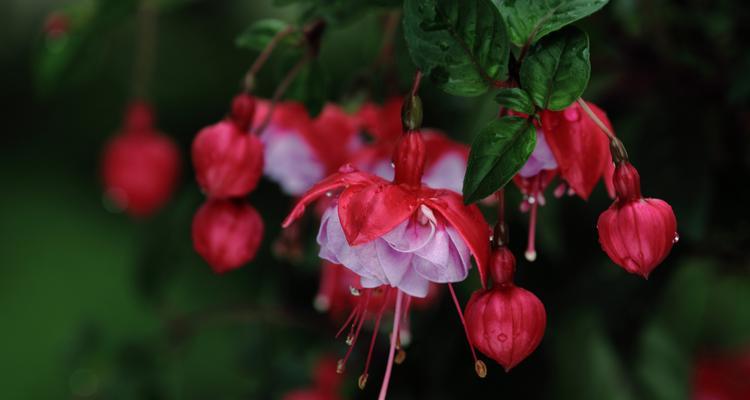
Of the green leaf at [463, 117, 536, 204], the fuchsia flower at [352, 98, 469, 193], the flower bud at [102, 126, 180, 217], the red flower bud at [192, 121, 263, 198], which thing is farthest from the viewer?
the flower bud at [102, 126, 180, 217]

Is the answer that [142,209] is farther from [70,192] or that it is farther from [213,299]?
[70,192]

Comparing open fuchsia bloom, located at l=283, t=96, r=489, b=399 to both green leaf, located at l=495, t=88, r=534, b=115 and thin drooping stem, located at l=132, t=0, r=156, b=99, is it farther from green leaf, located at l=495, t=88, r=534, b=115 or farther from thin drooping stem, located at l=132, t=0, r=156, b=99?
thin drooping stem, located at l=132, t=0, r=156, b=99

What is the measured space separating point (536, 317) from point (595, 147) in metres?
0.09

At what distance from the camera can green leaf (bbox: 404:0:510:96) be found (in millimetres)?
404

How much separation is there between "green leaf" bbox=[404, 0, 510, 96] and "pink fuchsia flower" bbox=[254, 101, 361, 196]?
267 millimetres

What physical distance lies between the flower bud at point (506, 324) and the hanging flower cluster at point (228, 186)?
15cm

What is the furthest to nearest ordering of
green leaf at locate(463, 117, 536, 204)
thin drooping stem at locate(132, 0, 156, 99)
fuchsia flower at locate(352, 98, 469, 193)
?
1. thin drooping stem at locate(132, 0, 156, 99)
2. fuchsia flower at locate(352, 98, 469, 193)
3. green leaf at locate(463, 117, 536, 204)

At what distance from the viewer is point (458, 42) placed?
0.41 meters

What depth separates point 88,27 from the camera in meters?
0.78

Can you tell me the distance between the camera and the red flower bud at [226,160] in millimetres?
502

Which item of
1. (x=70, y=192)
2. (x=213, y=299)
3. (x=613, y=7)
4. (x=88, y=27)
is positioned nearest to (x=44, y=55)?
(x=88, y=27)

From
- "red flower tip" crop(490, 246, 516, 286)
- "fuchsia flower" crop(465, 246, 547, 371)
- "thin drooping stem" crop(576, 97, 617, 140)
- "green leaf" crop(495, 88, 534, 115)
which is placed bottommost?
"fuchsia flower" crop(465, 246, 547, 371)

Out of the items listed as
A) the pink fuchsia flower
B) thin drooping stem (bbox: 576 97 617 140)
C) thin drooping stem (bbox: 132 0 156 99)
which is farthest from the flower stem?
thin drooping stem (bbox: 132 0 156 99)

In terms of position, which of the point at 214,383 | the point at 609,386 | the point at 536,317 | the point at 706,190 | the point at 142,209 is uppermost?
the point at 536,317
